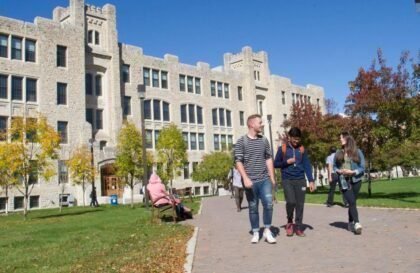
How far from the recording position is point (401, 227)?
8828 millimetres

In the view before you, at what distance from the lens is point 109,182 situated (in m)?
42.5

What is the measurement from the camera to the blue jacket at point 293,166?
826cm

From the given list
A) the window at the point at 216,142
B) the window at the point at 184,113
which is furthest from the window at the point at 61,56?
the window at the point at 216,142

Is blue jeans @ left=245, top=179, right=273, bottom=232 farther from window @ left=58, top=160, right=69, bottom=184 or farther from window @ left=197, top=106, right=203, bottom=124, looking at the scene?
window @ left=197, top=106, right=203, bottom=124

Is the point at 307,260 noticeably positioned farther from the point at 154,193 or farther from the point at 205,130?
the point at 205,130

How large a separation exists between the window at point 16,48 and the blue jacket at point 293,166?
33.8 metres

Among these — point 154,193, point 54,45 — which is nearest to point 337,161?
point 154,193

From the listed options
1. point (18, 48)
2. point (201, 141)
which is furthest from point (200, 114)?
point (18, 48)

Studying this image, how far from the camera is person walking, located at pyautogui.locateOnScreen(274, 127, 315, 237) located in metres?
8.25

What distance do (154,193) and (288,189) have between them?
212 inches

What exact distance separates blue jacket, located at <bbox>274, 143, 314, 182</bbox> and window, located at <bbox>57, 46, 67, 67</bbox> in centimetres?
3524

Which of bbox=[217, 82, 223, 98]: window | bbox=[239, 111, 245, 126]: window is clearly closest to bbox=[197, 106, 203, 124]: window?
bbox=[217, 82, 223, 98]: window

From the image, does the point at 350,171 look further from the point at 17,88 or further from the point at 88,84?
the point at 88,84

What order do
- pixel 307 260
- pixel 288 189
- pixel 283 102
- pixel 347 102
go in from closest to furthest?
pixel 307 260 < pixel 288 189 < pixel 347 102 < pixel 283 102
